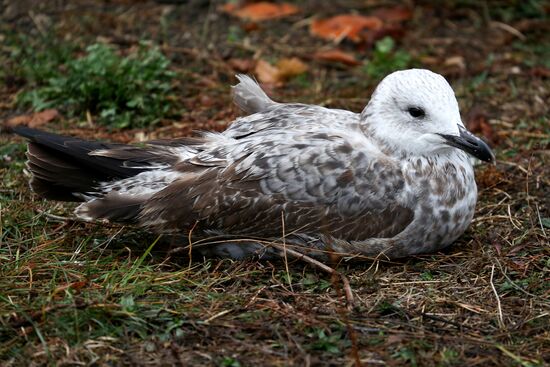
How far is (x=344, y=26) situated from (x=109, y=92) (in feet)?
7.11

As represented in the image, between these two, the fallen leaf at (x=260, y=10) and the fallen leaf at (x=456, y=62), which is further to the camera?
the fallen leaf at (x=260, y=10)

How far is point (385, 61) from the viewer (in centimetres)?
698

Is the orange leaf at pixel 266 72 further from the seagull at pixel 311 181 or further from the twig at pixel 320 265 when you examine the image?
the twig at pixel 320 265

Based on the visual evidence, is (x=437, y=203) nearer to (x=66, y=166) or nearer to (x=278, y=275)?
(x=278, y=275)

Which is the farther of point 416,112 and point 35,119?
point 35,119

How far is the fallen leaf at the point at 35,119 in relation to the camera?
6.18m

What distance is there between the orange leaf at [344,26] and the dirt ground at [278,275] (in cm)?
30

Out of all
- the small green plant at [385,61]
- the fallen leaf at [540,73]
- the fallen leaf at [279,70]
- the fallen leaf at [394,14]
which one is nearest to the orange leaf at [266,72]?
the fallen leaf at [279,70]

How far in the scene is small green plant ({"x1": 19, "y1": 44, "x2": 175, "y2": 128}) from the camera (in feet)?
20.6

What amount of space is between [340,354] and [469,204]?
52.1 inches

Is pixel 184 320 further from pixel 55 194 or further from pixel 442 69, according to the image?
pixel 442 69

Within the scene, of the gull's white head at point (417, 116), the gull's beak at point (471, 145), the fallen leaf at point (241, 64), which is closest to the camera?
the gull's beak at point (471, 145)

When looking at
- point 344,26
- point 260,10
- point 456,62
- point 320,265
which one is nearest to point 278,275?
point 320,265

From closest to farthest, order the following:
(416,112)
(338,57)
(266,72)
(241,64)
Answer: (416,112), (266,72), (241,64), (338,57)
